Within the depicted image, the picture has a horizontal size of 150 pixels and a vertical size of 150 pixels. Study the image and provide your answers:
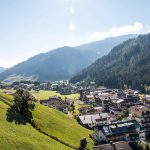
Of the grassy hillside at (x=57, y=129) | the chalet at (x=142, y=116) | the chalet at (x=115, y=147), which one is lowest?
the chalet at (x=142, y=116)

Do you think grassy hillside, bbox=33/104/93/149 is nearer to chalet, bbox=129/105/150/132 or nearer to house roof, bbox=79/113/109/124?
house roof, bbox=79/113/109/124

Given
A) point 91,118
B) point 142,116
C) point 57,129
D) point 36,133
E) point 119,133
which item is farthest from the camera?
point 142,116

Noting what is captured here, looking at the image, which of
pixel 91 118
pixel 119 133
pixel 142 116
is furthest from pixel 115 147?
pixel 142 116

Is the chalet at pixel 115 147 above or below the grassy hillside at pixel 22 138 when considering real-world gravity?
below

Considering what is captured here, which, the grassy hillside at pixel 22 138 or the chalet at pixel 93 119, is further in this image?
the chalet at pixel 93 119

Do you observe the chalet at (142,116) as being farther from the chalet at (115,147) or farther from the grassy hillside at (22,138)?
the grassy hillside at (22,138)

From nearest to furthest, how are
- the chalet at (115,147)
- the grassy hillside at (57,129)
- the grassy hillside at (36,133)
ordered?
the grassy hillside at (36,133), the chalet at (115,147), the grassy hillside at (57,129)

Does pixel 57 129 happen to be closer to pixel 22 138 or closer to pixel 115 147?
pixel 115 147

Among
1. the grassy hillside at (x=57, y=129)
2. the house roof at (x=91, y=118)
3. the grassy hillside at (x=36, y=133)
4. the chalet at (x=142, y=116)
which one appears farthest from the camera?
the house roof at (x=91, y=118)

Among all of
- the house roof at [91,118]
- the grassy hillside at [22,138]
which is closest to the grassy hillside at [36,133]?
the grassy hillside at [22,138]

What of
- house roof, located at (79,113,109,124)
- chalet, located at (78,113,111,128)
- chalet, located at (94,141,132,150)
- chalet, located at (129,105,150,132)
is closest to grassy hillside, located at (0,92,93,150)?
chalet, located at (94,141,132,150)

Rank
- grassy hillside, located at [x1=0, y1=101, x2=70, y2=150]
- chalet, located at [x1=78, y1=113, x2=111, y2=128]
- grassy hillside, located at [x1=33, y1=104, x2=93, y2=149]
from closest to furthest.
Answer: grassy hillside, located at [x1=0, y1=101, x2=70, y2=150] → grassy hillside, located at [x1=33, y1=104, x2=93, y2=149] → chalet, located at [x1=78, y1=113, x2=111, y2=128]

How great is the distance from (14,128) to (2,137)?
1076 centimetres

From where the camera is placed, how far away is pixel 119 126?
116 m
